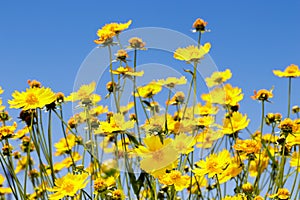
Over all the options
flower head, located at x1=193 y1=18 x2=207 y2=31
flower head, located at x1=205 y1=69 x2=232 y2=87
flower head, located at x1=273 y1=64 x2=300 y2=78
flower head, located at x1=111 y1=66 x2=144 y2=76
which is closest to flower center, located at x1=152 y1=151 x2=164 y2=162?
flower head, located at x1=111 y1=66 x2=144 y2=76

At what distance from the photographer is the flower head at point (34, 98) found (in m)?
1.19

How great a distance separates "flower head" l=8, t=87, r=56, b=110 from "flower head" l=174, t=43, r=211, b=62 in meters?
0.41

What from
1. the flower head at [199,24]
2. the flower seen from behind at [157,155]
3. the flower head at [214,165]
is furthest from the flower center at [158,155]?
the flower head at [199,24]

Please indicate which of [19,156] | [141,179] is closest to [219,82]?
[141,179]

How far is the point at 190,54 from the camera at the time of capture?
1.43m

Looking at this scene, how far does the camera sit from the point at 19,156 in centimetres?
184

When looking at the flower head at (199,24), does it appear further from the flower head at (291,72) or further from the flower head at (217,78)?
the flower head at (291,72)

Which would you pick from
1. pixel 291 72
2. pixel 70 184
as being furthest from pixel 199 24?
pixel 70 184

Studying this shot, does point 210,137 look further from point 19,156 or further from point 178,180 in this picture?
point 19,156

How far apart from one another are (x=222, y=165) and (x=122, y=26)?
0.53 m

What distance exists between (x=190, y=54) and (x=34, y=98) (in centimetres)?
49

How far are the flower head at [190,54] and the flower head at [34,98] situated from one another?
41cm

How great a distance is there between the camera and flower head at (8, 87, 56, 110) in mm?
1191

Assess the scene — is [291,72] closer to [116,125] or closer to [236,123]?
[236,123]
